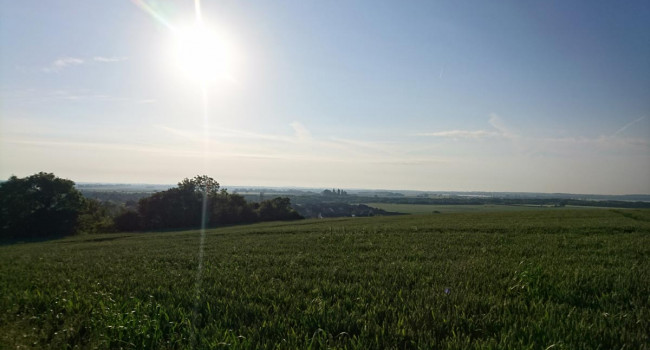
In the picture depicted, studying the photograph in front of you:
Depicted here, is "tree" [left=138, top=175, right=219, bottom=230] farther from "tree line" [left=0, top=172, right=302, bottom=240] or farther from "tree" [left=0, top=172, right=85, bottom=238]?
"tree" [left=0, top=172, right=85, bottom=238]

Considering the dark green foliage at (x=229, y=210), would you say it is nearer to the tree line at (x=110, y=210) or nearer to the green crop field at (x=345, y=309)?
the tree line at (x=110, y=210)

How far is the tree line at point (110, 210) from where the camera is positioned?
62438mm

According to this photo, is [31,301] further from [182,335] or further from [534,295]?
[534,295]

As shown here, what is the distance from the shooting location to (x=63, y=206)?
65688mm

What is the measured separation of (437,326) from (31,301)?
365 inches

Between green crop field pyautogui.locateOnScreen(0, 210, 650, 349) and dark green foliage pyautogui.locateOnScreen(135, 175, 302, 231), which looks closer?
green crop field pyautogui.locateOnScreen(0, 210, 650, 349)

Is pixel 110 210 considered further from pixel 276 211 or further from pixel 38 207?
pixel 276 211

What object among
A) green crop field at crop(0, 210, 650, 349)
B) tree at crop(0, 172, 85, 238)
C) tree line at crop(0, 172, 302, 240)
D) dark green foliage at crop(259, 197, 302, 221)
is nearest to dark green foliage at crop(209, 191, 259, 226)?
tree line at crop(0, 172, 302, 240)

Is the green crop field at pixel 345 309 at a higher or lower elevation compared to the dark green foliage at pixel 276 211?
higher

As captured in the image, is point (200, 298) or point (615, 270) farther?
point (615, 270)

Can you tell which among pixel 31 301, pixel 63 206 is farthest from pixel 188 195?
pixel 31 301

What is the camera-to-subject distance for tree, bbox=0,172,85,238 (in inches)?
2418

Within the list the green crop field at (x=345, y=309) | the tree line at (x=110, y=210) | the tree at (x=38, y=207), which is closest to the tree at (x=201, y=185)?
the tree line at (x=110, y=210)

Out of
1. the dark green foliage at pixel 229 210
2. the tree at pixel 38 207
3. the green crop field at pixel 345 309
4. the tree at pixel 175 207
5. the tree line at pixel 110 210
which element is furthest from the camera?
the dark green foliage at pixel 229 210
